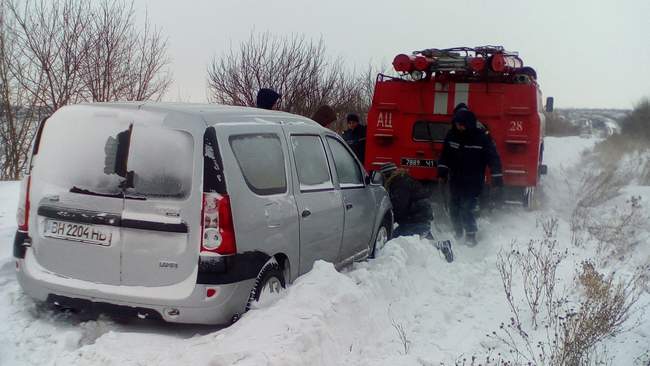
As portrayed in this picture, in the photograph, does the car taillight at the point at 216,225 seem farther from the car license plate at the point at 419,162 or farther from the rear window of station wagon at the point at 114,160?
the car license plate at the point at 419,162

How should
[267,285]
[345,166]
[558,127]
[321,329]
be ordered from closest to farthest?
[321,329] < [267,285] < [345,166] < [558,127]

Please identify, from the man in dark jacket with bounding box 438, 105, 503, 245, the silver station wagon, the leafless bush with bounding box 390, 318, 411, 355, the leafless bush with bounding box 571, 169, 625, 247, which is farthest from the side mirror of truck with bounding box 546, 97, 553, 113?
the silver station wagon

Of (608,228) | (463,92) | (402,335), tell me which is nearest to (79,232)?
(402,335)

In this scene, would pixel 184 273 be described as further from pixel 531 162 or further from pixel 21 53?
pixel 21 53

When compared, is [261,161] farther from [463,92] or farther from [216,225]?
[463,92]

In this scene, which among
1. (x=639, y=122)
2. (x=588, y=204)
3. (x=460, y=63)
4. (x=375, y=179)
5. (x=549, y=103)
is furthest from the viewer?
(x=639, y=122)

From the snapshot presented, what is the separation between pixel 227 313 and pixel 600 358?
264 cm

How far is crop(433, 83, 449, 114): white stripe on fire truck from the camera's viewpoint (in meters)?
9.50

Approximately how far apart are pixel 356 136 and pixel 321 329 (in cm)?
750

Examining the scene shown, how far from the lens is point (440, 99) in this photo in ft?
31.3

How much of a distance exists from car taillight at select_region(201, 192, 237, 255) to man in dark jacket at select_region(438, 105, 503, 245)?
16.5ft

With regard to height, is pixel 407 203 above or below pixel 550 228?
above

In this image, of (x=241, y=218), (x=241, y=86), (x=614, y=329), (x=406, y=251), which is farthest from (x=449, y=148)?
(x=241, y=86)

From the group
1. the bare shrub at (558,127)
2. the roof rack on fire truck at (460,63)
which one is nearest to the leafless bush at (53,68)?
the roof rack on fire truck at (460,63)
